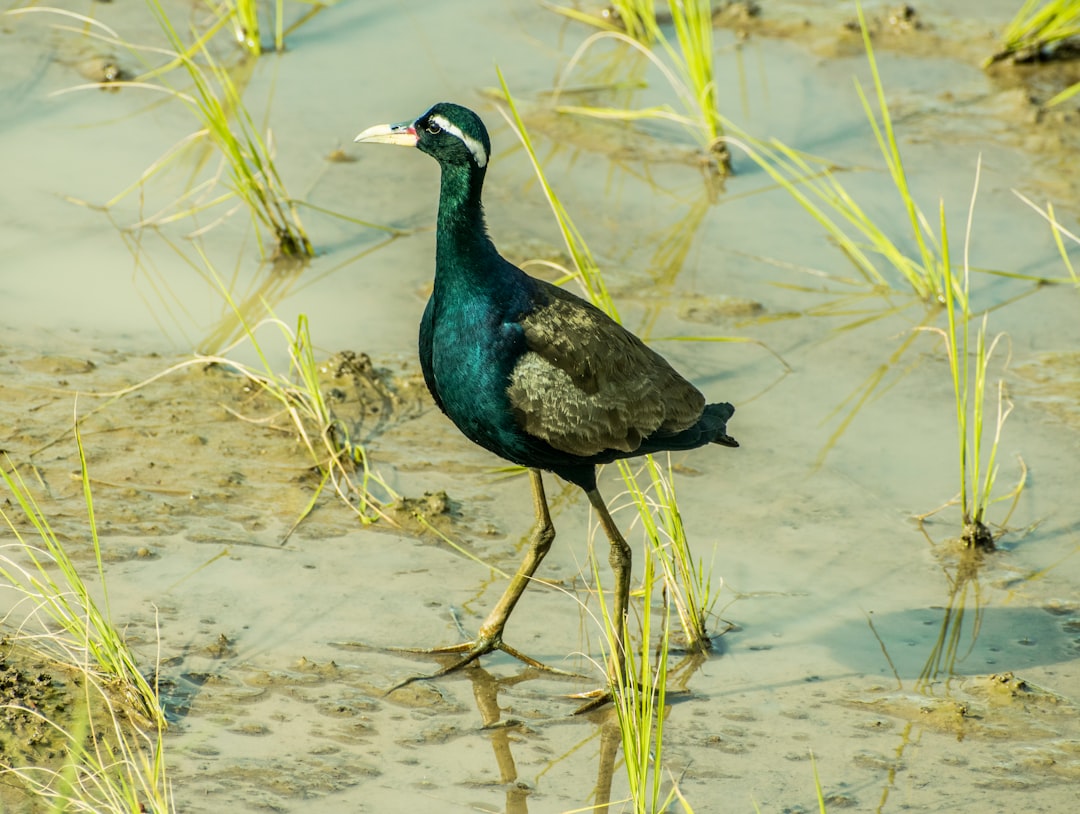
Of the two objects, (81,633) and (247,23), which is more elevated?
(247,23)

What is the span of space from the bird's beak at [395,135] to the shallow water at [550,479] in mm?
1402

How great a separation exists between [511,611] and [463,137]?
1570 millimetres

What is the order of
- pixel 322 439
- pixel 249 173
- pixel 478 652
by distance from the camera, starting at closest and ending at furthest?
pixel 478 652 < pixel 322 439 < pixel 249 173

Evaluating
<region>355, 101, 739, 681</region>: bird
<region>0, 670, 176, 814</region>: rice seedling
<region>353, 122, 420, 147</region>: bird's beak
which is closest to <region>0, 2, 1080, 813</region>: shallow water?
<region>0, 670, 176, 814</region>: rice seedling

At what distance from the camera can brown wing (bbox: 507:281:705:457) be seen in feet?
14.0

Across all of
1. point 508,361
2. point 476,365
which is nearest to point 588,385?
point 508,361

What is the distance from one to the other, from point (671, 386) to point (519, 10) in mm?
5571

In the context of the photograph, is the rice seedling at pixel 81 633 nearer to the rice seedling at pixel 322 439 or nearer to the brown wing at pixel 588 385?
the rice seedling at pixel 322 439

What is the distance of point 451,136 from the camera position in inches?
168

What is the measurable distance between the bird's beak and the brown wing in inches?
24.7

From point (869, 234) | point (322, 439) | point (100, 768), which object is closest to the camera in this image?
point (100, 768)

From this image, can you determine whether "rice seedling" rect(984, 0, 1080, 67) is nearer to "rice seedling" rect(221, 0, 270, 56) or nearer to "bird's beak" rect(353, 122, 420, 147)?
"rice seedling" rect(221, 0, 270, 56)

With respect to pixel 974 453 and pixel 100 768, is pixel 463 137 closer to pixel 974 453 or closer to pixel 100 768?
pixel 100 768

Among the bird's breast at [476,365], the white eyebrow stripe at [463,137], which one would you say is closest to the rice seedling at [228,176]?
the white eyebrow stripe at [463,137]
